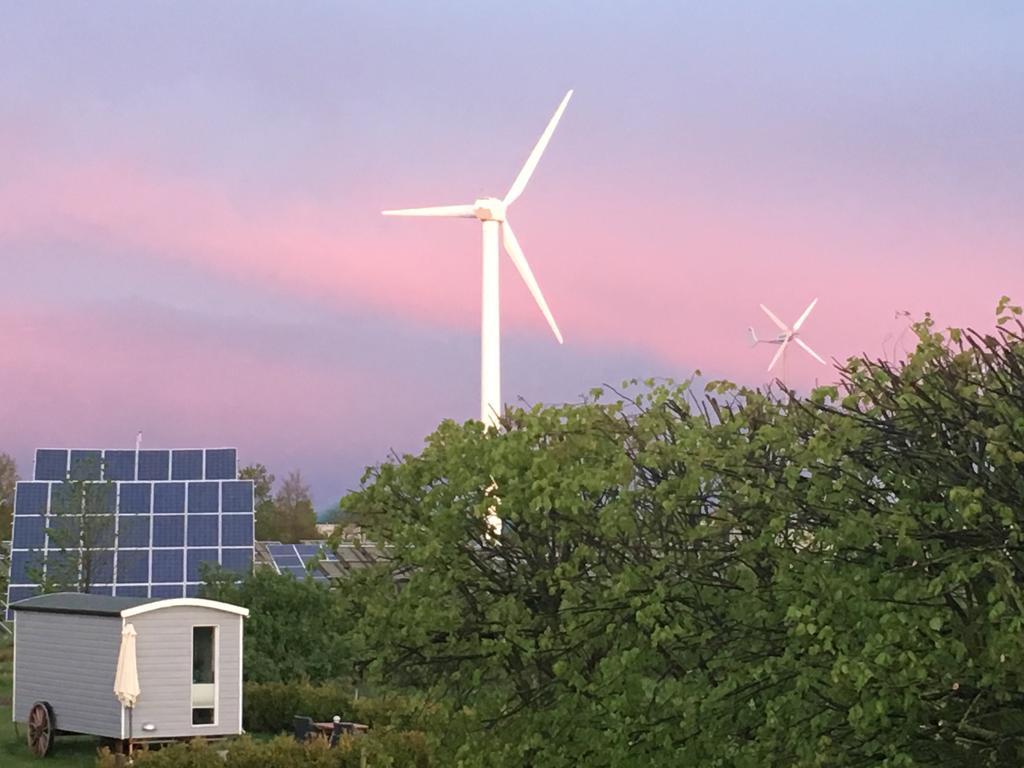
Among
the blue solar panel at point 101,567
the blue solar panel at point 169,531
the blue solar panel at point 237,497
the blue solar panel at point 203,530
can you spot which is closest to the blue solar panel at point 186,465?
the blue solar panel at point 237,497

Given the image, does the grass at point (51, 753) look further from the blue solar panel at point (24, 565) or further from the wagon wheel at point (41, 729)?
the blue solar panel at point (24, 565)

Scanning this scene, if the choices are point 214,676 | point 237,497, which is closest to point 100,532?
point 237,497

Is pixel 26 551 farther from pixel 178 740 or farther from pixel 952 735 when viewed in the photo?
pixel 952 735

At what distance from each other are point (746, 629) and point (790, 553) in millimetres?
1005

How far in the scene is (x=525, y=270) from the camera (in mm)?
37219

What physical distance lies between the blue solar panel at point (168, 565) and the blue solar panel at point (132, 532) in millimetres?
586

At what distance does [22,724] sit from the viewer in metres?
34.7

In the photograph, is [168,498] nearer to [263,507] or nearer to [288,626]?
[288,626]

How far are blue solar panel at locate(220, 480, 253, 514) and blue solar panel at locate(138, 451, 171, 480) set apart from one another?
336 centimetres

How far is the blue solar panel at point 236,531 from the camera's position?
48.4 meters

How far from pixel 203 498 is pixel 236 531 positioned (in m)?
2.19

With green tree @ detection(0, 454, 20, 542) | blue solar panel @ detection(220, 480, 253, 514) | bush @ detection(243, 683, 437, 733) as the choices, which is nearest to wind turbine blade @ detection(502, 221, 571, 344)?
bush @ detection(243, 683, 437, 733)

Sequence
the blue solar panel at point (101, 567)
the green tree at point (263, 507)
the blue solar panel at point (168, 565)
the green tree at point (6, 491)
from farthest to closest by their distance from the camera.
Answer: the green tree at point (263, 507) → the green tree at point (6, 491) → the blue solar panel at point (168, 565) → the blue solar panel at point (101, 567)

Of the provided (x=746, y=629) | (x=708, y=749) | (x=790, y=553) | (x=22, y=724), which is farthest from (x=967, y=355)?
(x=22, y=724)
